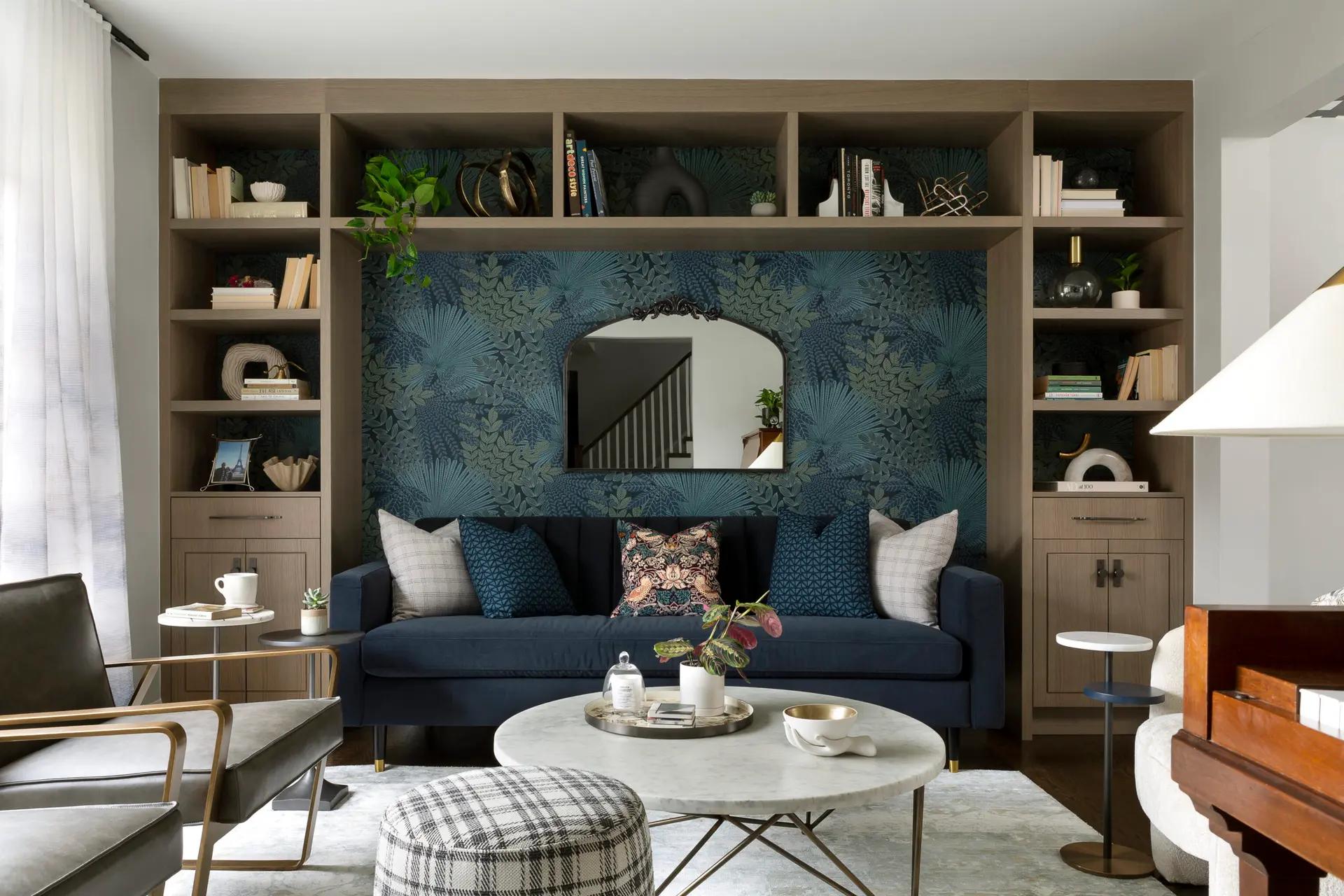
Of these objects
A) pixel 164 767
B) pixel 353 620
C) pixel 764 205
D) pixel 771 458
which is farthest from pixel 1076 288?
pixel 164 767

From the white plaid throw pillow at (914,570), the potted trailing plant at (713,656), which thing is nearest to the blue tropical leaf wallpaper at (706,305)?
the white plaid throw pillow at (914,570)

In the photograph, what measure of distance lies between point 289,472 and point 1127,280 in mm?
3814

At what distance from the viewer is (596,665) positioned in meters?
3.73

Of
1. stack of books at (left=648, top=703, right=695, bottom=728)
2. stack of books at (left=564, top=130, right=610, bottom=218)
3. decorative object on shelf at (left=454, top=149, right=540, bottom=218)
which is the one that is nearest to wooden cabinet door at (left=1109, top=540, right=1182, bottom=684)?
stack of books at (left=648, top=703, right=695, bottom=728)

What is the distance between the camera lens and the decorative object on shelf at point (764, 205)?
4.44 meters

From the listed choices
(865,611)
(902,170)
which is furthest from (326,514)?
(902,170)

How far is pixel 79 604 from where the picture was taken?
2711 mm

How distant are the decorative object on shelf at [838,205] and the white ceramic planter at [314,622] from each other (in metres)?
2.58

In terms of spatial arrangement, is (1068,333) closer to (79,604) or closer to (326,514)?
(326,514)

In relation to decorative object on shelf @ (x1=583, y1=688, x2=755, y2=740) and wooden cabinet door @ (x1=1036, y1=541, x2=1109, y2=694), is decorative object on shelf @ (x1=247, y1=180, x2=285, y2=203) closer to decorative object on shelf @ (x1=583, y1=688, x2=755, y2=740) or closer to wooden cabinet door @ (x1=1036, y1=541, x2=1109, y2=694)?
decorative object on shelf @ (x1=583, y1=688, x2=755, y2=740)

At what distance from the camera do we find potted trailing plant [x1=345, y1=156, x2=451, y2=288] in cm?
431

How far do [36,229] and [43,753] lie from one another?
1.76 metres

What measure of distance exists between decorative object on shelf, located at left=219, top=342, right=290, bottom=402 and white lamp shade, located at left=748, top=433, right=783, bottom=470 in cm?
216

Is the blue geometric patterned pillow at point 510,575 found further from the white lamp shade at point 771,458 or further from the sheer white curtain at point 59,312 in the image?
the sheer white curtain at point 59,312
